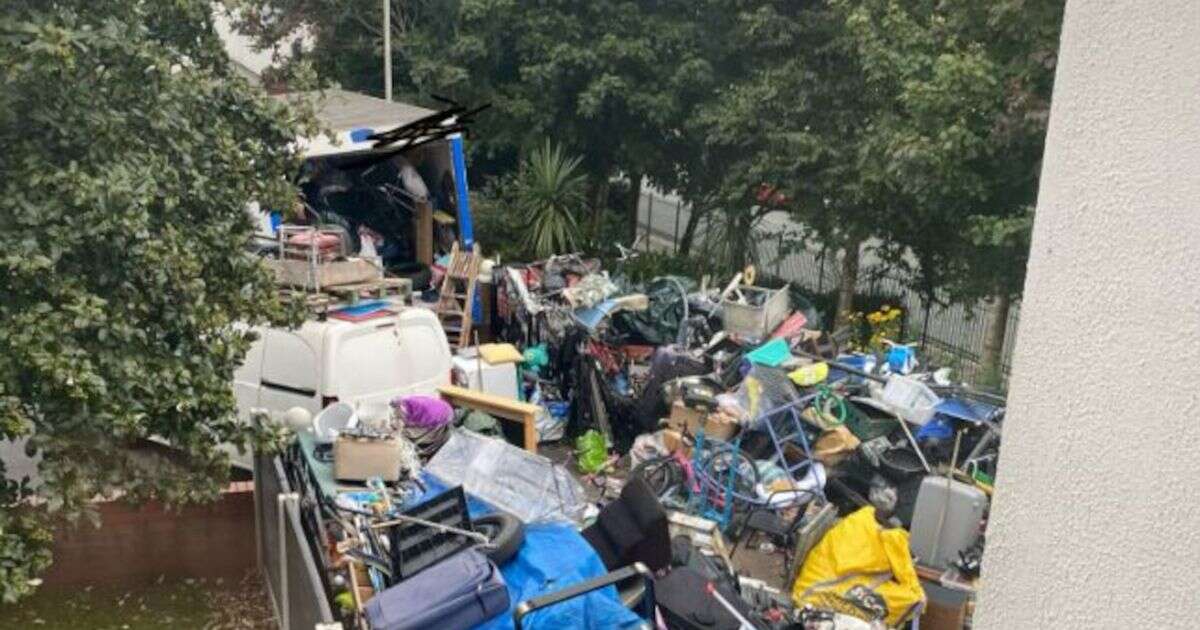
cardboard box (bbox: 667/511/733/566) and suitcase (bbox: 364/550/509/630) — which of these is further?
cardboard box (bbox: 667/511/733/566)

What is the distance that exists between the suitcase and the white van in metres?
2.89

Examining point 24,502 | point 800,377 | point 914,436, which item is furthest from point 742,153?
point 24,502

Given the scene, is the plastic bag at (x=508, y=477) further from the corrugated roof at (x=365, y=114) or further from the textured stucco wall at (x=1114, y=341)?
the textured stucco wall at (x=1114, y=341)

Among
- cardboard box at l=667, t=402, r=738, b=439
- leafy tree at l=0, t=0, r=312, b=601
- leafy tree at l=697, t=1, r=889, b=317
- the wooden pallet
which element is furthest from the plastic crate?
leafy tree at l=0, t=0, r=312, b=601

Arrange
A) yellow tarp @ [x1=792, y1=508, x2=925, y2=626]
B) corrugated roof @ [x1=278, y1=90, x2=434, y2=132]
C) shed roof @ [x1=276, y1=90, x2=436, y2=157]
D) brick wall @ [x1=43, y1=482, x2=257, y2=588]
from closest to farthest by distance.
→ 1. yellow tarp @ [x1=792, y1=508, x2=925, y2=626]
2. brick wall @ [x1=43, y1=482, x2=257, y2=588]
3. shed roof @ [x1=276, y1=90, x2=436, y2=157]
4. corrugated roof @ [x1=278, y1=90, x2=434, y2=132]

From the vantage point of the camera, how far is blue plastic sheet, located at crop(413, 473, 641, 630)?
5555 mm

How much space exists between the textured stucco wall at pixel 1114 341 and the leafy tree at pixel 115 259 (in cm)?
424

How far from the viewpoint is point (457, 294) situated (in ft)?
41.3

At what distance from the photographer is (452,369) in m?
9.95

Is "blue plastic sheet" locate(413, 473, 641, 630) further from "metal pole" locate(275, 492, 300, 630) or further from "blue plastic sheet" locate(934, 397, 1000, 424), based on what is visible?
"blue plastic sheet" locate(934, 397, 1000, 424)

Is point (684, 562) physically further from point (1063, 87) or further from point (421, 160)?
point (421, 160)

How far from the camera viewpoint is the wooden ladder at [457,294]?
40.3ft

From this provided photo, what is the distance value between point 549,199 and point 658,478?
7.59 meters

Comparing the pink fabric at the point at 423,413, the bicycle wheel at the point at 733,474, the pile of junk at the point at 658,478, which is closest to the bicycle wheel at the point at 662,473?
the pile of junk at the point at 658,478
